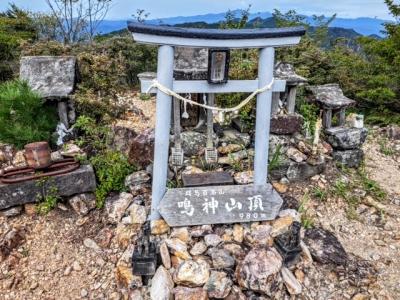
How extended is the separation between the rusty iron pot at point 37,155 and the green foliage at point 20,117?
2.24 feet

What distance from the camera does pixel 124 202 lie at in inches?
158

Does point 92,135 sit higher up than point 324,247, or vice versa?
point 92,135

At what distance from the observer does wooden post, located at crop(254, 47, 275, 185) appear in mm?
3260

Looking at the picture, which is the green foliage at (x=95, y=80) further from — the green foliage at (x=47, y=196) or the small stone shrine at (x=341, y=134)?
the small stone shrine at (x=341, y=134)

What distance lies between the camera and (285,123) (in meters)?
4.71

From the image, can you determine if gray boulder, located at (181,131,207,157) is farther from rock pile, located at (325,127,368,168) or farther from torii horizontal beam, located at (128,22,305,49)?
rock pile, located at (325,127,368,168)

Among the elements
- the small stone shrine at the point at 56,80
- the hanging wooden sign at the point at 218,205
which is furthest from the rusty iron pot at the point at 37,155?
the hanging wooden sign at the point at 218,205

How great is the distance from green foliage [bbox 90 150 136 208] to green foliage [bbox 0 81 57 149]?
96cm

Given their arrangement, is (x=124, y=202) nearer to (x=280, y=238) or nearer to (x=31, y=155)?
(x=31, y=155)

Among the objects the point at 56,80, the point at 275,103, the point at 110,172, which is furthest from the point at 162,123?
the point at 56,80

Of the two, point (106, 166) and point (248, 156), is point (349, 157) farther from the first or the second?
point (106, 166)

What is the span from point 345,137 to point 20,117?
473 centimetres

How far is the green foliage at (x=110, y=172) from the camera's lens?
4.18 m

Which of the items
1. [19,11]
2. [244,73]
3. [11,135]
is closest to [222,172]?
[244,73]
